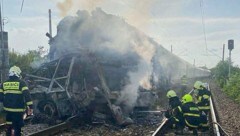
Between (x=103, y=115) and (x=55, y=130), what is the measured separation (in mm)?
2733

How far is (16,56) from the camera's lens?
24969mm

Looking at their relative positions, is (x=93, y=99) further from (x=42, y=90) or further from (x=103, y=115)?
(x=42, y=90)

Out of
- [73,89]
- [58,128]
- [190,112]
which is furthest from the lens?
[73,89]

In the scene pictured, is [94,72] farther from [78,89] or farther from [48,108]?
[48,108]

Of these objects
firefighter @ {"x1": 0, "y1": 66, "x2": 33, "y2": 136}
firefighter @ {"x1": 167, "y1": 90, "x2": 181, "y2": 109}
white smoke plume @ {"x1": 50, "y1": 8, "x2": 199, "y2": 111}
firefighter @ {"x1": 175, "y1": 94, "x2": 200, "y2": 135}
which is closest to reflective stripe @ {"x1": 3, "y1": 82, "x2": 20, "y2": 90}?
firefighter @ {"x1": 0, "y1": 66, "x2": 33, "y2": 136}

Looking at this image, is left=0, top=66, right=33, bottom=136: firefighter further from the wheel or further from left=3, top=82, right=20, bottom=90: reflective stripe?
the wheel

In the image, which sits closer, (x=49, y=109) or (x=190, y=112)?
(x=190, y=112)

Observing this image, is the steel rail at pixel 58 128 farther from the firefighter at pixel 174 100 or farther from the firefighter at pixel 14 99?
the firefighter at pixel 174 100

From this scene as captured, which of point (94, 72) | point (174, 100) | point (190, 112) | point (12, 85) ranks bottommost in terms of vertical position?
point (190, 112)

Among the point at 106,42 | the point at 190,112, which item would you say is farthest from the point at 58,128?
the point at 106,42

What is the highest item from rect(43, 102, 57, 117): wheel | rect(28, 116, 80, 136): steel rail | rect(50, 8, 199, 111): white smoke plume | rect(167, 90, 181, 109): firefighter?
rect(50, 8, 199, 111): white smoke plume

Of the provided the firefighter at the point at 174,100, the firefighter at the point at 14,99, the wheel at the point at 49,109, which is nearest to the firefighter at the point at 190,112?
the firefighter at the point at 174,100

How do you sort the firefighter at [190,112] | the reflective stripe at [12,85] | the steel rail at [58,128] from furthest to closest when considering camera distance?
the steel rail at [58,128], the firefighter at [190,112], the reflective stripe at [12,85]

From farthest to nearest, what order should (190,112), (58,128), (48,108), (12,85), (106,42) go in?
(106,42) → (48,108) → (58,128) → (190,112) → (12,85)
